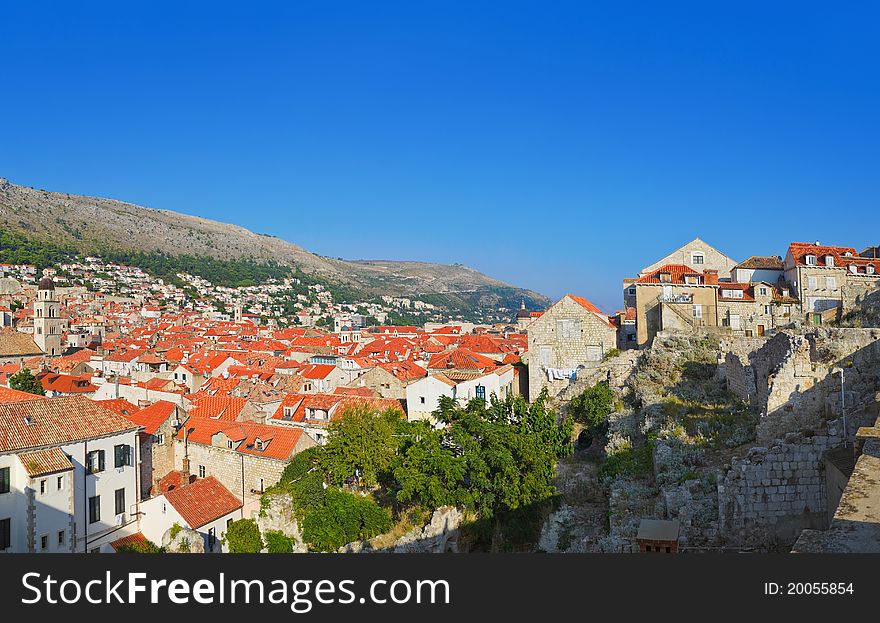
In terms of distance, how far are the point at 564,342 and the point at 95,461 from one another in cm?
2182

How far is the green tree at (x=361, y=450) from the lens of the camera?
81.8 feet

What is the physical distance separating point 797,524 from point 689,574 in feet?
26.4

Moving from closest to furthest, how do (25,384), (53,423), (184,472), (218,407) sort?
(53,423), (184,472), (218,407), (25,384)

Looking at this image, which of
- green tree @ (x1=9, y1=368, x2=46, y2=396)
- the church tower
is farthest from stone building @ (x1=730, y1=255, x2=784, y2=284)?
the church tower

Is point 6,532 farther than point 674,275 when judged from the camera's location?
No

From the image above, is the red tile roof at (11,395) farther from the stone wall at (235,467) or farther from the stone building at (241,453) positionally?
the stone wall at (235,467)

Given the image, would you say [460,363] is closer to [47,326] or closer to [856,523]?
[856,523]

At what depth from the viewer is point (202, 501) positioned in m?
26.3

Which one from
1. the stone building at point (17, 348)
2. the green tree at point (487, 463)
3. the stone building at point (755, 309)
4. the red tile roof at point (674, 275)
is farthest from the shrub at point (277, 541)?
the stone building at point (17, 348)

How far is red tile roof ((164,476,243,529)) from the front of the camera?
24.9 m

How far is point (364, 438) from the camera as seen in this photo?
25344 mm

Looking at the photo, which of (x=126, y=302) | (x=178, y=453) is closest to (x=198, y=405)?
(x=178, y=453)

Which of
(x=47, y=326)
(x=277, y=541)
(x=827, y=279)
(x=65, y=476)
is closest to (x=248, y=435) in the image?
(x=277, y=541)

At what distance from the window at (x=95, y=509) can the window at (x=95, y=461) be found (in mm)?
1045
